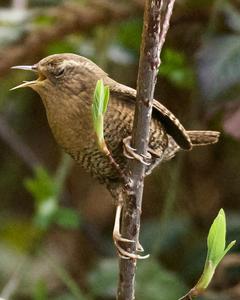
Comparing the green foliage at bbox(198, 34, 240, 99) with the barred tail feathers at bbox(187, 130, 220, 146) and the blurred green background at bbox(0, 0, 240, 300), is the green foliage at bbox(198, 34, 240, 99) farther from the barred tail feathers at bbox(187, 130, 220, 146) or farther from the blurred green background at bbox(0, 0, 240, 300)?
the barred tail feathers at bbox(187, 130, 220, 146)

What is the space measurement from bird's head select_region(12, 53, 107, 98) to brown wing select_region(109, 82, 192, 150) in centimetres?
5

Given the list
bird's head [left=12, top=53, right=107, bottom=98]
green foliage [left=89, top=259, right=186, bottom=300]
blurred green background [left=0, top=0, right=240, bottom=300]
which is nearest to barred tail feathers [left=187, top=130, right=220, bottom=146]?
blurred green background [left=0, top=0, right=240, bottom=300]

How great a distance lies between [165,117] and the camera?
1.80 m

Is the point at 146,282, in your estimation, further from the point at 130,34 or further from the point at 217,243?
the point at 217,243

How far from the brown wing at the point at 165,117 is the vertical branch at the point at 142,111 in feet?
1.01

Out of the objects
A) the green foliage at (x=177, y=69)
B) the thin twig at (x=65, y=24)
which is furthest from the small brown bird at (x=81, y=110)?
the thin twig at (x=65, y=24)

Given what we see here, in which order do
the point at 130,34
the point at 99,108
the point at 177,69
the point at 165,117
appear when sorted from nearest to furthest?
the point at 99,108 → the point at 165,117 → the point at 177,69 → the point at 130,34

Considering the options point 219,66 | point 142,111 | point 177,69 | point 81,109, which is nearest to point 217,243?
point 142,111

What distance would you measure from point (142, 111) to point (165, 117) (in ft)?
1.43

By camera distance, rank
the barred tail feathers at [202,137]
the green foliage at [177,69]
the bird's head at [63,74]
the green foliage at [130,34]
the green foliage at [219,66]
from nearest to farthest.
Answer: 1. the bird's head at [63,74]
2. the barred tail feathers at [202,137]
3. the green foliage at [219,66]
4. the green foliage at [177,69]
5. the green foliage at [130,34]

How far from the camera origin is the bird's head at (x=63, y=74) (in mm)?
1679

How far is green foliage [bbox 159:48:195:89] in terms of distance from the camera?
258cm

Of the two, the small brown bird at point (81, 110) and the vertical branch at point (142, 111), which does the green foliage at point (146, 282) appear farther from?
the vertical branch at point (142, 111)

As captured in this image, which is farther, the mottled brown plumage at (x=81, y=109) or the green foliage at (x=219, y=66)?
the green foliage at (x=219, y=66)
